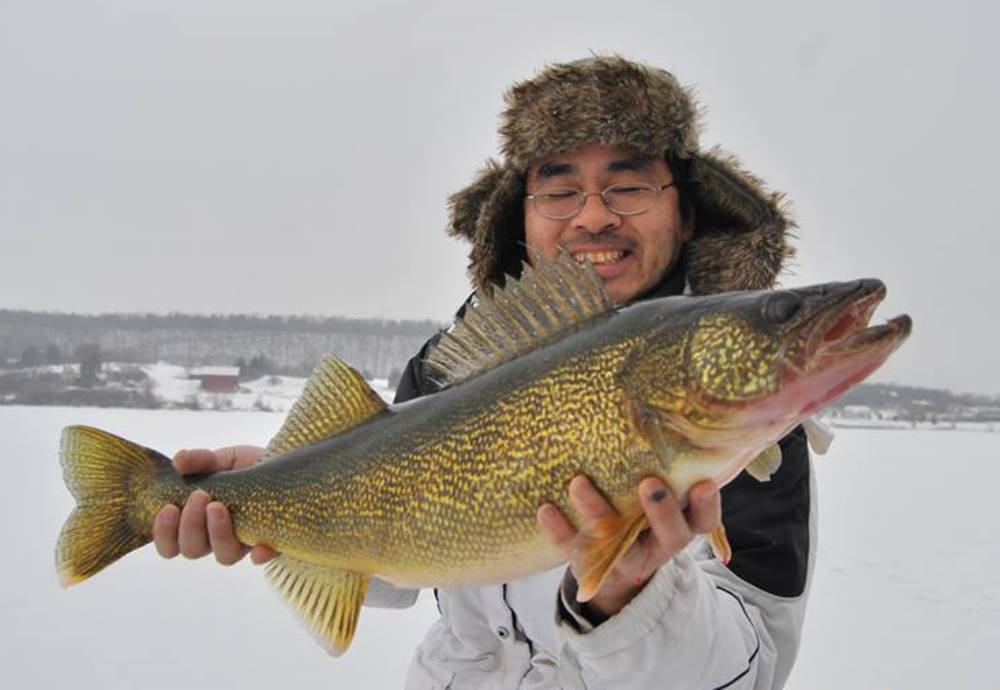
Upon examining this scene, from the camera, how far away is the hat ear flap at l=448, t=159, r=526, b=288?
140 inches

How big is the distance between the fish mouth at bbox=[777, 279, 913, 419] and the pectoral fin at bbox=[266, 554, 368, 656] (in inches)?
50.6

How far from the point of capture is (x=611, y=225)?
302cm

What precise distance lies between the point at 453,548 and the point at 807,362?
3.01 feet

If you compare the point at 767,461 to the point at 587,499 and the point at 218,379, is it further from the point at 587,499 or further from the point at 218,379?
the point at 218,379

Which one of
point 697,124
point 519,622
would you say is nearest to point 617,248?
point 697,124

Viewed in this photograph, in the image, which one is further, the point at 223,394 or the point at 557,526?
the point at 223,394

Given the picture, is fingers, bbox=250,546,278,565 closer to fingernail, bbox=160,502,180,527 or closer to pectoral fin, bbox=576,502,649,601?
fingernail, bbox=160,502,180,527

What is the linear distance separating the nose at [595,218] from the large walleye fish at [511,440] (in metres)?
1.09

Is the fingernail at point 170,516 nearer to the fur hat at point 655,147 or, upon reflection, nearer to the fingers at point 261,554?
the fingers at point 261,554

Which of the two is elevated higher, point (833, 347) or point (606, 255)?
point (606, 255)

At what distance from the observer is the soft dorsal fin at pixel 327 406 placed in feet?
7.37

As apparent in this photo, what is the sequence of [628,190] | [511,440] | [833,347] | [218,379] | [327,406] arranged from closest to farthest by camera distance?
[833,347] < [511,440] < [327,406] < [628,190] < [218,379]

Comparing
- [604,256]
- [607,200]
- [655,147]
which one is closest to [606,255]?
[604,256]

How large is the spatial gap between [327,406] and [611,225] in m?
1.33
